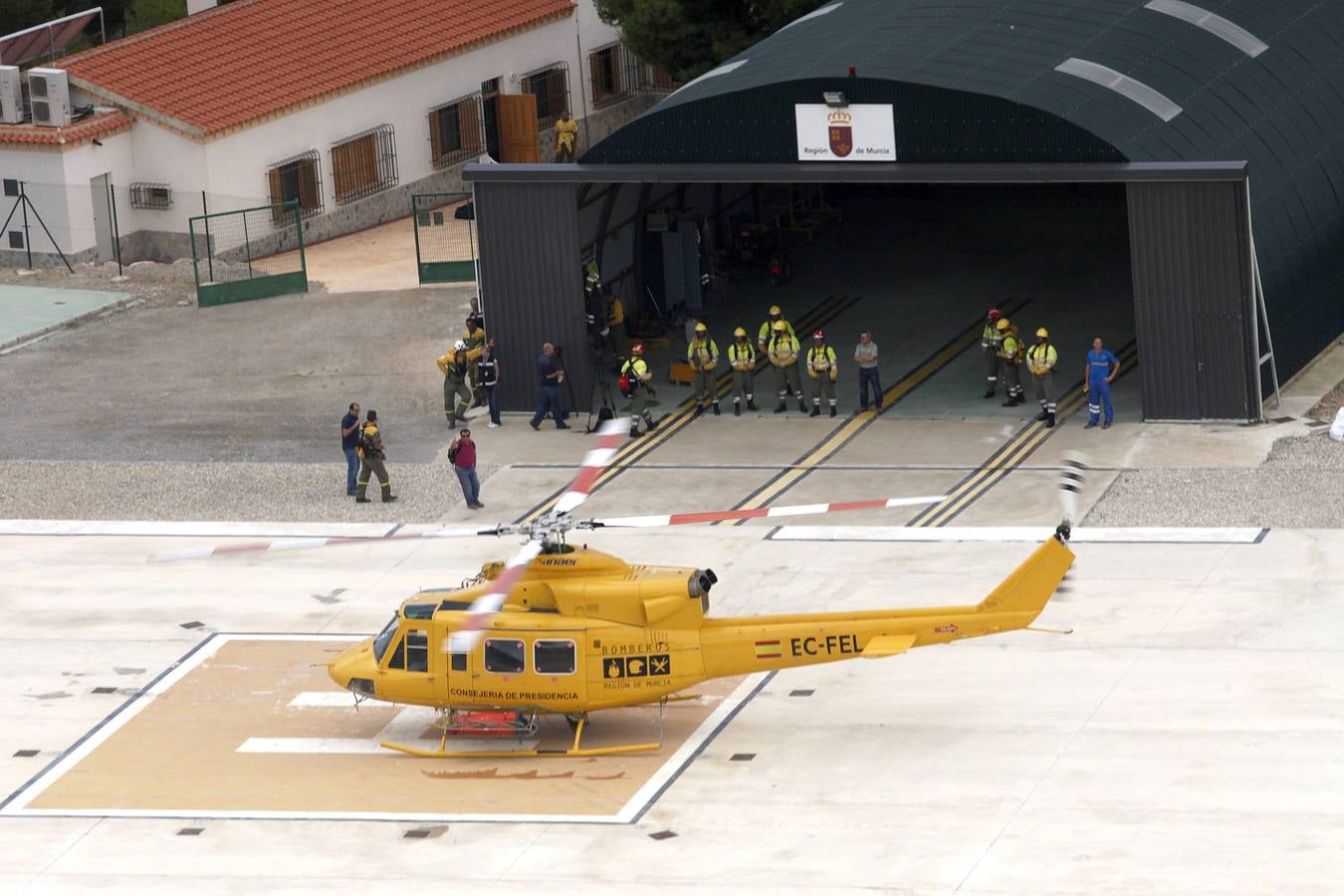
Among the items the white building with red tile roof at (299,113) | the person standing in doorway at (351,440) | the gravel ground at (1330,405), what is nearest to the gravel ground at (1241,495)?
the gravel ground at (1330,405)

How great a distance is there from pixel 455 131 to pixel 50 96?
1050 cm

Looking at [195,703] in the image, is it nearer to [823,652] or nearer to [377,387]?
[823,652]

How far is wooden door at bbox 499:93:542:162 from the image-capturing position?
191 ft

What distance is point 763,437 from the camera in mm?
39844

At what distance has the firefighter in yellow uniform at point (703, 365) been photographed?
40781 millimetres

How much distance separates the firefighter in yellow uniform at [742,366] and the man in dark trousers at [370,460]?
6657mm

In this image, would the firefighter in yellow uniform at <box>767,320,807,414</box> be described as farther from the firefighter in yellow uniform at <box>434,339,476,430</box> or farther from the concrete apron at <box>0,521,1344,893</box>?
the concrete apron at <box>0,521,1344,893</box>

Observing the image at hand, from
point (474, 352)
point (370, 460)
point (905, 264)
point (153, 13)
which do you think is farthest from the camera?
point (153, 13)

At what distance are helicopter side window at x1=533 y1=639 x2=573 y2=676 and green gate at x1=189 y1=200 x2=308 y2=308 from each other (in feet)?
81.6

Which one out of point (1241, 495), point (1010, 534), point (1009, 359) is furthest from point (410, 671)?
point (1009, 359)

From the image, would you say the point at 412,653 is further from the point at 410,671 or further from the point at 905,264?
the point at 905,264

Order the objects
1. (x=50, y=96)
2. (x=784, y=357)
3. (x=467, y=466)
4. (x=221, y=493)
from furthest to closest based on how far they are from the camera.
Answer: (x=50, y=96) < (x=784, y=357) < (x=221, y=493) < (x=467, y=466)

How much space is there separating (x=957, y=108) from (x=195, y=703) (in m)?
15.8

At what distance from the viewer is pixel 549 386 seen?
4044 cm
